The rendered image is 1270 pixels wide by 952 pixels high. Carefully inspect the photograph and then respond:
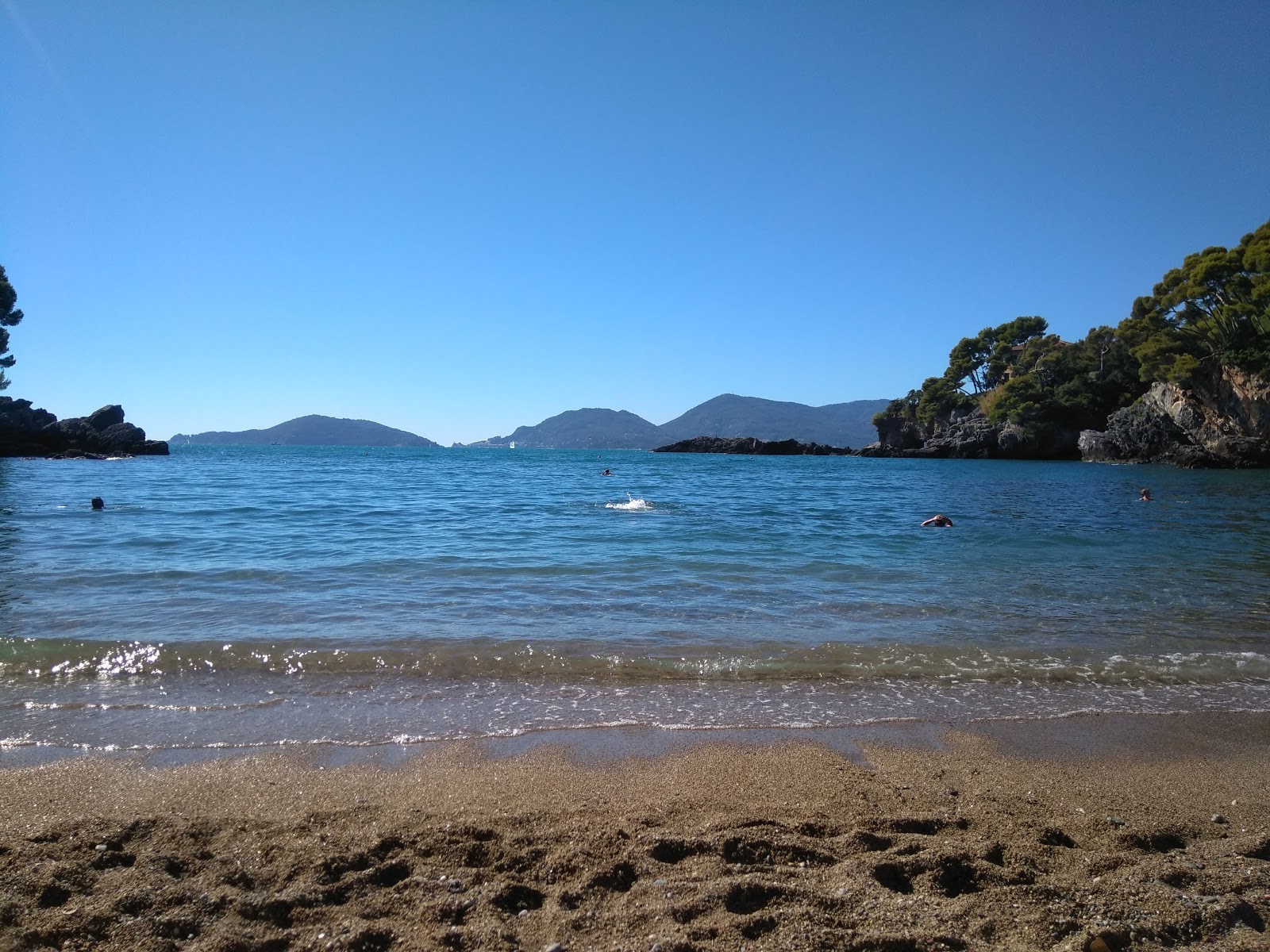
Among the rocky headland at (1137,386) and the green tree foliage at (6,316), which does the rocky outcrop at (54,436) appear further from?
the rocky headland at (1137,386)

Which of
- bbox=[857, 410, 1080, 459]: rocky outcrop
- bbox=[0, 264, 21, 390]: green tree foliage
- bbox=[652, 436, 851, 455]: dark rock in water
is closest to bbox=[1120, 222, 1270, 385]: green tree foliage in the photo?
bbox=[857, 410, 1080, 459]: rocky outcrop

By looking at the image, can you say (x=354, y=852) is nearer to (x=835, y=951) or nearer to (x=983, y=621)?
(x=835, y=951)

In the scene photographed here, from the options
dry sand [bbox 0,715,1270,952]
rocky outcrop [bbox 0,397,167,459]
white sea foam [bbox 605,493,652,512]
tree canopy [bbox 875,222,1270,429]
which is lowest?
dry sand [bbox 0,715,1270,952]

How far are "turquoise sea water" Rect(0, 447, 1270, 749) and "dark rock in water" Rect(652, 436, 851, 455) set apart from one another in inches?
3607

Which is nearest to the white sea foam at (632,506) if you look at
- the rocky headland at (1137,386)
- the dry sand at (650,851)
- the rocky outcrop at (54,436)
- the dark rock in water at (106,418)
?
the dry sand at (650,851)

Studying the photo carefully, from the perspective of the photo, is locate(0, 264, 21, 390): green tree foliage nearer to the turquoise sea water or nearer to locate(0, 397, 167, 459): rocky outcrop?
locate(0, 397, 167, 459): rocky outcrop

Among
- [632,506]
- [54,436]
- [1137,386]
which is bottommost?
[632,506]

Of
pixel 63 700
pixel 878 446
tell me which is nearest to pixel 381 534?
pixel 63 700

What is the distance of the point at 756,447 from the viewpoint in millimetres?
111688

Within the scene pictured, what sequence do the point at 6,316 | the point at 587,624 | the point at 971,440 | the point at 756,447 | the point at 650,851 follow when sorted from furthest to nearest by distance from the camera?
the point at 756,447 → the point at 971,440 → the point at 6,316 → the point at 587,624 → the point at 650,851

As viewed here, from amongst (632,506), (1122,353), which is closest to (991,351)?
(1122,353)

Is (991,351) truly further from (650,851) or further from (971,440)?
(650,851)

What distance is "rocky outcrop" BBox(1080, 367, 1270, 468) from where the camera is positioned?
45.8m

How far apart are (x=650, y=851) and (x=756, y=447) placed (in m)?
110
